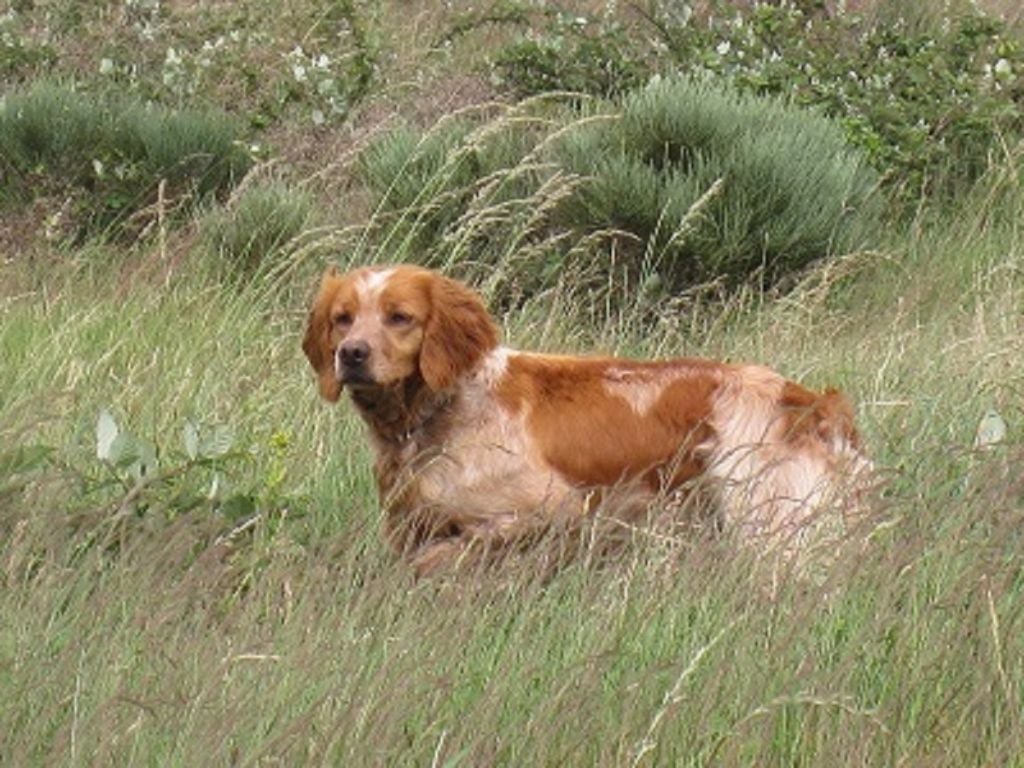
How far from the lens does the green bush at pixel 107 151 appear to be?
11453mm

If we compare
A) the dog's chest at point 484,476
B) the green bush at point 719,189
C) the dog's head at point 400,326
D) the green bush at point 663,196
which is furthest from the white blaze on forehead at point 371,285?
the green bush at point 719,189

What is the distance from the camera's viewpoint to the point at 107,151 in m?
11.6

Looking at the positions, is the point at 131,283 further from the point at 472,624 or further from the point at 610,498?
the point at 472,624

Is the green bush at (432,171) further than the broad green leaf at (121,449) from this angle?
Yes

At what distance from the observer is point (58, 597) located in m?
4.86

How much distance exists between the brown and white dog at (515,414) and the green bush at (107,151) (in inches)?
190

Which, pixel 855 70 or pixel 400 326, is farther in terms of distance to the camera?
pixel 855 70

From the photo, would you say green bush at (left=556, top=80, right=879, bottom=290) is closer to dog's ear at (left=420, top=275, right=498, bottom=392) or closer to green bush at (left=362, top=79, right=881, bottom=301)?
green bush at (left=362, top=79, right=881, bottom=301)

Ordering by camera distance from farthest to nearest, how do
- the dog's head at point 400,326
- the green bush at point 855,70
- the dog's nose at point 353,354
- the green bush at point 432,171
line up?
the green bush at point 855,70
the green bush at point 432,171
the dog's head at point 400,326
the dog's nose at point 353,354

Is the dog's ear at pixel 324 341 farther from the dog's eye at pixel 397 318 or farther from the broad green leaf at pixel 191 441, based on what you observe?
the broad green leaf at pixel 191 441

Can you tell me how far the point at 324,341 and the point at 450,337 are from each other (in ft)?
1.12

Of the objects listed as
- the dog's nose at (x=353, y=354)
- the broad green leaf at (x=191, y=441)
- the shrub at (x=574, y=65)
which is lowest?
the shrub at (x=574, y=65)

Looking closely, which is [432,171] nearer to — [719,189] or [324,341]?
[719,189]

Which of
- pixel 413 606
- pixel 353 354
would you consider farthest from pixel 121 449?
pixel 413 606
